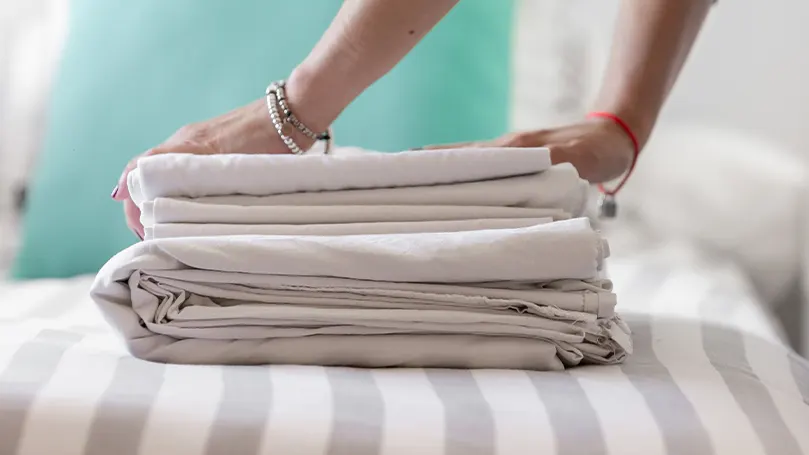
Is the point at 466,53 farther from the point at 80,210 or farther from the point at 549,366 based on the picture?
the point at 549,366

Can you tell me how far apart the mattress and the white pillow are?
673mm

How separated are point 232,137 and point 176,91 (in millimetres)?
444

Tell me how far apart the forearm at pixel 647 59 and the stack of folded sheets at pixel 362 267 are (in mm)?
251

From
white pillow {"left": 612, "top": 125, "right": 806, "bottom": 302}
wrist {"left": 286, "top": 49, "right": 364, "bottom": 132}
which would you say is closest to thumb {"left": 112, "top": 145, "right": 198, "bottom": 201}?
wrist {"left": 286, "top": 49, "right": 364, "bottom": 132}

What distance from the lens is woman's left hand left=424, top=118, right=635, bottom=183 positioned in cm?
80

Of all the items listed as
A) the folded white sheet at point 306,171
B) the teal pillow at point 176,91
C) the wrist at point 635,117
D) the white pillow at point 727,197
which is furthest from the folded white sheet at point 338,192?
the white pillow at point 727,197

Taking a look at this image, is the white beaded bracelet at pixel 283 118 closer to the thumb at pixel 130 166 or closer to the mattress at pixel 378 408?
the thumb at pixel 130 166

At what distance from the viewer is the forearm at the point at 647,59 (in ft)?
2.82

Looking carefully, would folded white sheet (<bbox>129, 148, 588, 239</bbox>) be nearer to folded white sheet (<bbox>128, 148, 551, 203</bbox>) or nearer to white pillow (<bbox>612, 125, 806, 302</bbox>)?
folded white sheet (<bbox>128, 148, 551, 203</bbox>)

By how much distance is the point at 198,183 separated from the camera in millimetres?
626

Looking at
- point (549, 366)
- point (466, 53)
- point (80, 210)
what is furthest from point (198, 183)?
point (466, 53)

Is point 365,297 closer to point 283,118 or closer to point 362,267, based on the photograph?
point 362,267

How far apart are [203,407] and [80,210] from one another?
2.26 feet

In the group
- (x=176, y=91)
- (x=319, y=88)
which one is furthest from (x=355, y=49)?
(x=176, y=91)
